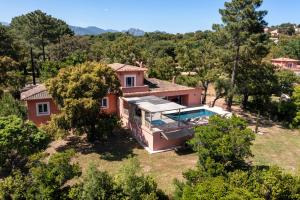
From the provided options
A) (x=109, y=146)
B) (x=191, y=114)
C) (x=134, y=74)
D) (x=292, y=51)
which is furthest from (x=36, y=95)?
(x=292, y=51)

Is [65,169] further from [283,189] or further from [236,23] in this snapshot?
[236,23]

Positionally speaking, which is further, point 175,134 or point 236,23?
point 236,23

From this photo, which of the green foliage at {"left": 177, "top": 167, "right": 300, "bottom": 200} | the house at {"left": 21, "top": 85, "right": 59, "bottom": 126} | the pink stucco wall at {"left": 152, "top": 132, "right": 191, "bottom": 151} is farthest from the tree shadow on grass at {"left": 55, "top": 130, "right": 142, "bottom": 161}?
the green foliage at {"left": 177, "top": 167, "right": 300, "bottom": 200}

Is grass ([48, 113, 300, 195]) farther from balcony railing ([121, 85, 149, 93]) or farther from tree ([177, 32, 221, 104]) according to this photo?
tree ([177, 32, 221, 104])

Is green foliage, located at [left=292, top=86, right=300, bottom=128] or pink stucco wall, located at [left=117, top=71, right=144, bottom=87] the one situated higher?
pink stucco wall, located at [left=117, top=71, right=144, bottom=87]

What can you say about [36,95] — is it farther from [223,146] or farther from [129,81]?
[223,146]

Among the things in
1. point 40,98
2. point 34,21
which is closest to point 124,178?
point 40,98
